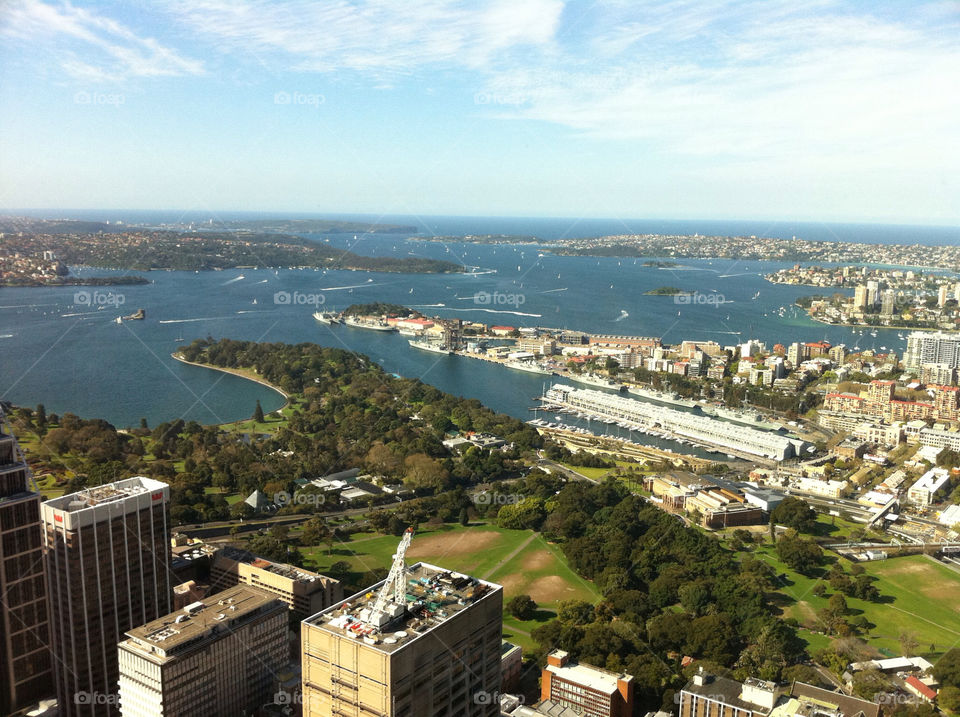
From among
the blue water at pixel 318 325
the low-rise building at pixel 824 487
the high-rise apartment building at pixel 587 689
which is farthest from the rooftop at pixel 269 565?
the low-rise building at pixel 824 487

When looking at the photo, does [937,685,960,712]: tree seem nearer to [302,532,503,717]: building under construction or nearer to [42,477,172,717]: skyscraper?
[302,532,503,717]: building under construction

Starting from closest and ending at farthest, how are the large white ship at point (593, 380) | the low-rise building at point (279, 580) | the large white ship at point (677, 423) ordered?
1. the low-rise building at point (279, 580)
2. the large white ship at point (677, 423)
3. the large white ship at point (593, 380)

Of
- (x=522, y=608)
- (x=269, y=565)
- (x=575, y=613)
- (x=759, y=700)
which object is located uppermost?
(x=269, y=565)

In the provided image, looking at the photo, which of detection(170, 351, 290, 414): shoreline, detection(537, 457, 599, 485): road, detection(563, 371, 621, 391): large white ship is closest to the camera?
detection(537, 457, 599, 485): road

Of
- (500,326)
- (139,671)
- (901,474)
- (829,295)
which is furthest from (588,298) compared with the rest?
(139,671)

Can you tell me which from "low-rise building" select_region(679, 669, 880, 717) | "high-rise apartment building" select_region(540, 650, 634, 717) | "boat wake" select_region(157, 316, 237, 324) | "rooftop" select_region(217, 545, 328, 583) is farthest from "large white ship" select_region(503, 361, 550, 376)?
"low-rise building" select_region(679, 669, 880, 717)

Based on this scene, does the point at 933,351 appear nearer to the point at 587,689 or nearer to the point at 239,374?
the point at 239,374

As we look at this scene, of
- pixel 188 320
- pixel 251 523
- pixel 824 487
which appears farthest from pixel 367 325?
pixel 824 487

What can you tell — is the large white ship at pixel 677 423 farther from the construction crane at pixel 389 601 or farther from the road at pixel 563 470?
the construction crane at pixel 389 601
